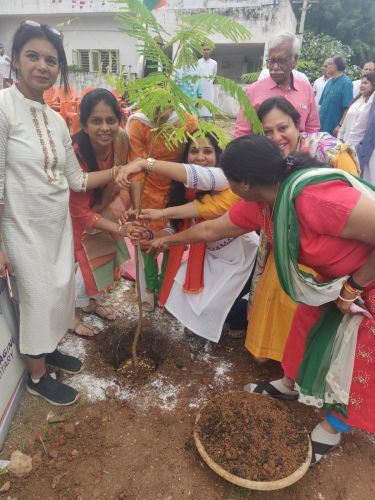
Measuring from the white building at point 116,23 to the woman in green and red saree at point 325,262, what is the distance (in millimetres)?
11737

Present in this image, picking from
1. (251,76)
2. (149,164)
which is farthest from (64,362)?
(251,76)

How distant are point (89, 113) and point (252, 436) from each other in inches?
83.9

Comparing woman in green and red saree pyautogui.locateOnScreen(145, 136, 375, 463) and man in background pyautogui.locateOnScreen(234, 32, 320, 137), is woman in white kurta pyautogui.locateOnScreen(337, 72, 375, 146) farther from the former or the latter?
A: woman in green and red saree pyautogui.locateOnScreen(145, 136, 375, 463)

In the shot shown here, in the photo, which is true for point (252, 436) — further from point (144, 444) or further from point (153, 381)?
point (153, 381)

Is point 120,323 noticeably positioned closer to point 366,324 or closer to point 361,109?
point 366,324

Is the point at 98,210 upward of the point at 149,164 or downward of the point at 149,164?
downward

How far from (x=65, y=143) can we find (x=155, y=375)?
1584 mm

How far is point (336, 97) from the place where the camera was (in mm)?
6184

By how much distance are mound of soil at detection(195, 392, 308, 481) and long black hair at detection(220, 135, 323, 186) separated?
48.6 inches

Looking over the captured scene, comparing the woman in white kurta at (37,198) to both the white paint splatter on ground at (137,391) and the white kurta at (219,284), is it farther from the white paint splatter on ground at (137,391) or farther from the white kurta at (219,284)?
the white kurta at (219,284)

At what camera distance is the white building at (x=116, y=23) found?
12.1 meters

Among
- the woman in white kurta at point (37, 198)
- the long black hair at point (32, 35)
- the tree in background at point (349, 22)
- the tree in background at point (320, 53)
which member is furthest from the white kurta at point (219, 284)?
the tree in background at point (349, 22)

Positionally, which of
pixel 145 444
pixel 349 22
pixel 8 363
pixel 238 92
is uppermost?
pixel 349 22

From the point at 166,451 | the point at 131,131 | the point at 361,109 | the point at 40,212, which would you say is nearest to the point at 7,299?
the point at 40,212
